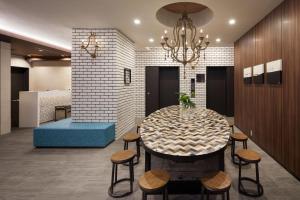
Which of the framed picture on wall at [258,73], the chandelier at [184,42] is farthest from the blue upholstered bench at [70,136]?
the framed picture on wall at [258,73]

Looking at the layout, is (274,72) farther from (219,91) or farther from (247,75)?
(219,91)

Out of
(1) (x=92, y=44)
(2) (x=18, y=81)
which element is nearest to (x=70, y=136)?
(1) (x=92, y=44)

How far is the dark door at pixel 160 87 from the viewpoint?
29.1ft

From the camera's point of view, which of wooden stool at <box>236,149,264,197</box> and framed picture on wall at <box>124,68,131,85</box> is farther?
framed picture on wall at <box>124,68,131,85</box>

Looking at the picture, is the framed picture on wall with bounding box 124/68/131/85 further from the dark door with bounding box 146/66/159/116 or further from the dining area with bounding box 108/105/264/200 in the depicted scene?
the dining area with bounding box 108/105/264/200

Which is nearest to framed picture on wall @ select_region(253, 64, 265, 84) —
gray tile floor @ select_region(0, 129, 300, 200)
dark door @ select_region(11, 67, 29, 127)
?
gray tile floor @ select_region(0, 129, 300, 200)

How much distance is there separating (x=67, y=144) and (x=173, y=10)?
3.75 m

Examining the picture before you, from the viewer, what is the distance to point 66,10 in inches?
163

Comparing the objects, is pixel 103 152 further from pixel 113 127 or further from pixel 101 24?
pixel 101 24

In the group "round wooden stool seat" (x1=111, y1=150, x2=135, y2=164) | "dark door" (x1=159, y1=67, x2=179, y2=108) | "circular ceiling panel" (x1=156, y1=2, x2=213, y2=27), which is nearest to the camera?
"round wooden stool seat" (x1=111, y1=150, x2=135, y2=164)

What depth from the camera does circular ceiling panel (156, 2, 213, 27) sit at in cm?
459

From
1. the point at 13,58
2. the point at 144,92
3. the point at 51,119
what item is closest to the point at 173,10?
the point at 144,92

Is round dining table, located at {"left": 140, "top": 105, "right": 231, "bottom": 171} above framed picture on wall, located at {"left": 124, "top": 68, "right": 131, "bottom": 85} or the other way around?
the other way around

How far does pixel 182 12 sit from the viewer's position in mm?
4914
